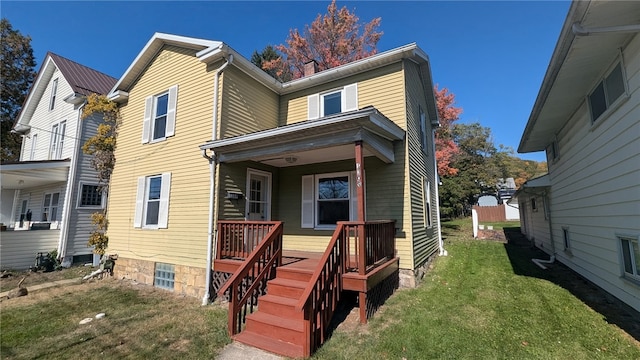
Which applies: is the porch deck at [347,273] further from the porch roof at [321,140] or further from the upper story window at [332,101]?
the upper story window at [332,101]

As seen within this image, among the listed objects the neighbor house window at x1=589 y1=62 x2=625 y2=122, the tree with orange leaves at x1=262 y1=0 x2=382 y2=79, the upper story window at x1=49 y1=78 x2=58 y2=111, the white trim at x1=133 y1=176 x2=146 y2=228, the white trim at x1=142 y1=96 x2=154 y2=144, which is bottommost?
the white trim at x1=133 y1=176 x2=146 y2=228

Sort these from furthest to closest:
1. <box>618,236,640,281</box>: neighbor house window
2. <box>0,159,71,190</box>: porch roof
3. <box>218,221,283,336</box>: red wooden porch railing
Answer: <box>0,159,71,190</box>: porch roof, <box>218,221,283,336</box>: red wooden porch railing, <box>618,236,640,281</box>: neighbor house window

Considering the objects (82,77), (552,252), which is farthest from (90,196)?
(552,252)

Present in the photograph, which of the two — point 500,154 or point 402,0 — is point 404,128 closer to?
point 402,0

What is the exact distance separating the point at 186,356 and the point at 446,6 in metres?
11.9

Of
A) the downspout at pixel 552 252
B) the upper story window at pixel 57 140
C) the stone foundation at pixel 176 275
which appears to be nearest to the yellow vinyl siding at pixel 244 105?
the stone foundation at pixel 176 275

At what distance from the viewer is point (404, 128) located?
7.29 meters

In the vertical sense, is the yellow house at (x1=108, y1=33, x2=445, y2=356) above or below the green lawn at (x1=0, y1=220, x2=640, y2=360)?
above

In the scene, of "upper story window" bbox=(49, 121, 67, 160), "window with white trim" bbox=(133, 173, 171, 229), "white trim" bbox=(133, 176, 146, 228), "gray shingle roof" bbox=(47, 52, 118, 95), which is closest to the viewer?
"window with white trim" bbox=(133, 173, 171, 229)

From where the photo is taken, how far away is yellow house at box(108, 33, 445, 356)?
623 centimetres

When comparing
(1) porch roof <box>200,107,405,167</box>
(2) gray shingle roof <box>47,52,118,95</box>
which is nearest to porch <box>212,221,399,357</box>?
(1) porch roof <box>200,107,405,167</box>

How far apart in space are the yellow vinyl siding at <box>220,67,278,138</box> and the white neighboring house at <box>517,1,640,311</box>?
7.15 metres

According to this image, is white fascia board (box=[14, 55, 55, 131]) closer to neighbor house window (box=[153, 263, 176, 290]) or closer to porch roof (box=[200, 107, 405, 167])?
neighbor house window (box=[153, 263, 176, 290])

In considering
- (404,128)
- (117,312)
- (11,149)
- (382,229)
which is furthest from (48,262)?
(11,149)
